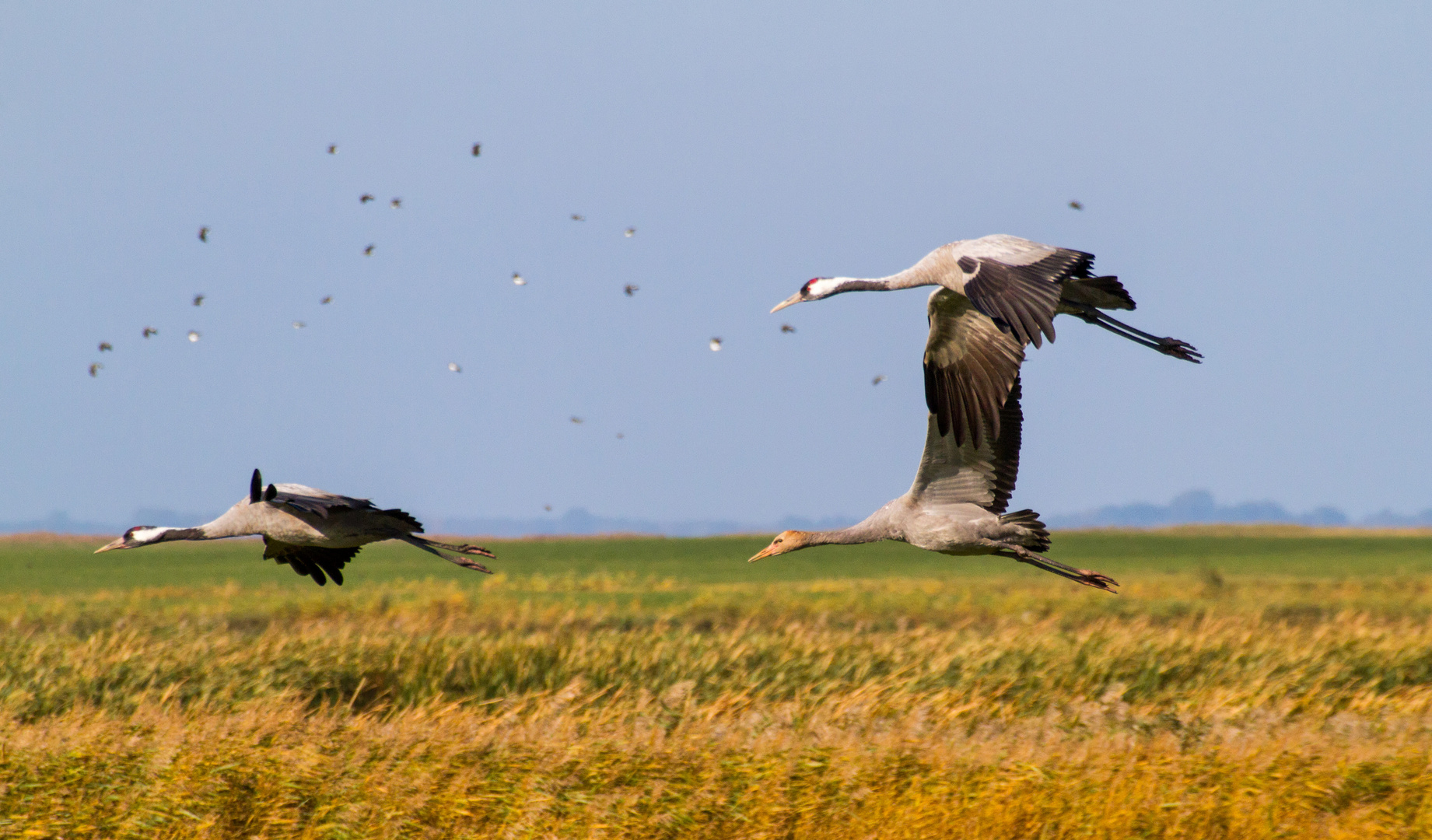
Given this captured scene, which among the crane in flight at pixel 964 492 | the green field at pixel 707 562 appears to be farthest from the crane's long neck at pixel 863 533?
the green field at pixel 707 562

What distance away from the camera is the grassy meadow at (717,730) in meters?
15.8

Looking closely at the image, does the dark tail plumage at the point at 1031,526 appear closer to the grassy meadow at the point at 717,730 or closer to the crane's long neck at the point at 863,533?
the crane's long neck at the point at 863,533

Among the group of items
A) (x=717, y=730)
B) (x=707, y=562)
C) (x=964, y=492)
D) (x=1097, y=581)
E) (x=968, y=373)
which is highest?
(x=968, y=373)

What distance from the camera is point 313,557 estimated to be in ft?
16.4

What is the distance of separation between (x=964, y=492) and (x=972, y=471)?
0.09 metres

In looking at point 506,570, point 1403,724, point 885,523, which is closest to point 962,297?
point 885,523

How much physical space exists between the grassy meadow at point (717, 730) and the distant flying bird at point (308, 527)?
458 inches

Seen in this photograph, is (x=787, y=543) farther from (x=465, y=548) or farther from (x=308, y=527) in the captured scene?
(x=308, y=527)

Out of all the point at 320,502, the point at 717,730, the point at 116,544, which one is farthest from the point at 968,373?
the point at 717,730

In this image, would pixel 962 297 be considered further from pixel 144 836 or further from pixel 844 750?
pixel 144 836

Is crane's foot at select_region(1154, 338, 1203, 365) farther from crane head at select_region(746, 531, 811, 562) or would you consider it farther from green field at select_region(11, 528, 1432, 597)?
green field at select_region(11, 528, 1432, 597)

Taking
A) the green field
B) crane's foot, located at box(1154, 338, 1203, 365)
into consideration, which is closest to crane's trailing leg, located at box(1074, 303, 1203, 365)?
crane's foot, located at box(1154, 338, 1203, 365)

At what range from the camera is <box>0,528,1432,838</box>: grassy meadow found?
15773 millimetres

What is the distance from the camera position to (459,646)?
1018 inches
